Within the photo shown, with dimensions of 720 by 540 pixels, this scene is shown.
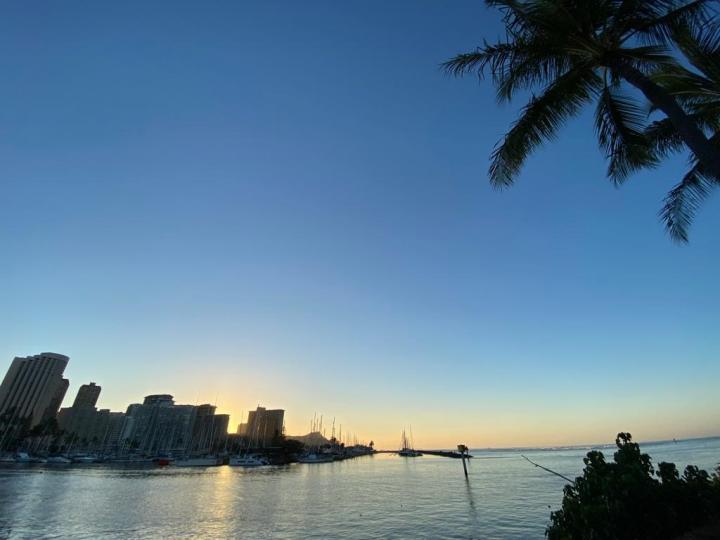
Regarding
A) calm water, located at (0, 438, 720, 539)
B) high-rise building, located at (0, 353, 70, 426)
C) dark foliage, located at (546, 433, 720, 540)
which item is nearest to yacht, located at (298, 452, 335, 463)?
calm water, located at (0, 438, 720, 539)

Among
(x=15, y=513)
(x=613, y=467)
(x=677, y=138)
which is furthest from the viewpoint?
(x=15, y=513)

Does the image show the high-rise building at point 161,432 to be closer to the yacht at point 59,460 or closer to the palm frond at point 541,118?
the yacht at point 59,460

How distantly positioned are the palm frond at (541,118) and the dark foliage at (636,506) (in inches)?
291

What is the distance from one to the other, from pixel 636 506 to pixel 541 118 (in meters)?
9.17

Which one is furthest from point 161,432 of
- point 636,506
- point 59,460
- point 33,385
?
point 636,506

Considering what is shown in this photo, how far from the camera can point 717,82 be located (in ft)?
29.5

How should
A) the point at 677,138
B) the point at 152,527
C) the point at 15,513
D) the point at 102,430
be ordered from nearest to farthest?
the point at 677,138 → the point at 152,527 → the point at 15,513 → the point at 102,430

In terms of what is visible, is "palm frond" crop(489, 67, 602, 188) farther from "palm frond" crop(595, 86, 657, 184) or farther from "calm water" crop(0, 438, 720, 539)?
"calm water" crop(0, 438, 720, 539)

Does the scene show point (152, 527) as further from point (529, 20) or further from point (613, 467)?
point (529, 20)

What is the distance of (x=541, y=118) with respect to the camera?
10.1 meters

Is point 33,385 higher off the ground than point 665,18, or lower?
higher

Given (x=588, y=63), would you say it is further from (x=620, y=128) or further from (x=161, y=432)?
(x=161, y=432)

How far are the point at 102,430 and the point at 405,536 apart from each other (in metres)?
231

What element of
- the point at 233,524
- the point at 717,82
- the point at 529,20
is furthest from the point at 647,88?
the point at 233,524
